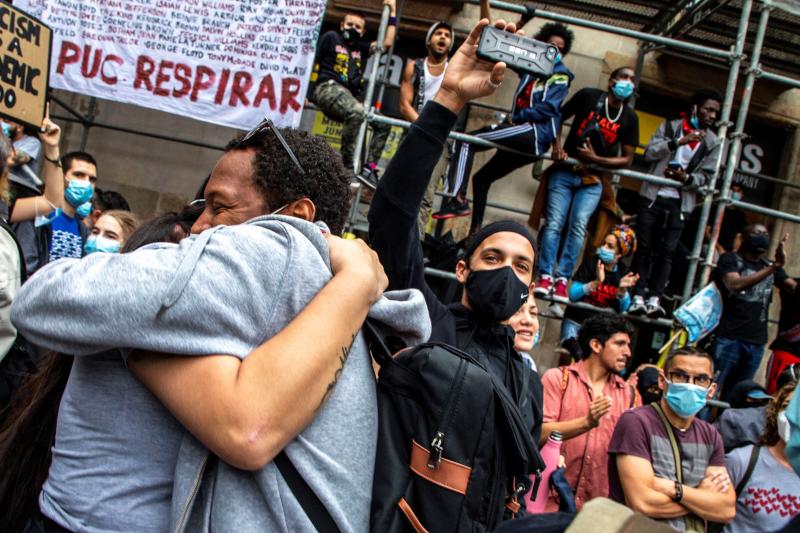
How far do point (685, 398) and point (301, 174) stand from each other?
3105mm

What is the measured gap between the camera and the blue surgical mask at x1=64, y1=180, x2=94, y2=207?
4.70 m

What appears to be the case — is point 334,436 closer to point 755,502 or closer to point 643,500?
point 643,500

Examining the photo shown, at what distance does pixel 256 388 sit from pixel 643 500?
2993 mm

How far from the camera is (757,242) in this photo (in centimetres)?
593

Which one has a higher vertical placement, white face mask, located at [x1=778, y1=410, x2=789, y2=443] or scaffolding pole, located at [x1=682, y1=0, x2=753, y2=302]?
scaffolding pole, located at [x1=682, y1=0, x2=753, y2=302]

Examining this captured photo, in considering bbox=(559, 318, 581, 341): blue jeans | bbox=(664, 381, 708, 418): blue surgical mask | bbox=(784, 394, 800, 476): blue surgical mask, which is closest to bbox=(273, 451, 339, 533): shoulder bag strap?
bbox=(784, 394, 800, 476): blue surgical mask

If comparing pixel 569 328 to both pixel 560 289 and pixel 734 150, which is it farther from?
pixel 734 150

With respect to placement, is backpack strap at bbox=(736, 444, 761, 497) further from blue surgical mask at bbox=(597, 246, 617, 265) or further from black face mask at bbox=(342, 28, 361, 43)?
black face mask at bbox=(342, 28, 361, 43)

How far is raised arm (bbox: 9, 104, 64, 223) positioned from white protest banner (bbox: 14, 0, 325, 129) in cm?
210

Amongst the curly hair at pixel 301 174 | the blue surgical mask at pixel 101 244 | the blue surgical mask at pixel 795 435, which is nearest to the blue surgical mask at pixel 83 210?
the blue surgical mask at pixel 101 244

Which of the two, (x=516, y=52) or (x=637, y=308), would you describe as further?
(x=637, y=308)

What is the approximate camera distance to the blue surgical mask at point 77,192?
4699 mm

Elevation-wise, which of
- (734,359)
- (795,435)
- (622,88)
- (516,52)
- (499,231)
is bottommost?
(734,359)

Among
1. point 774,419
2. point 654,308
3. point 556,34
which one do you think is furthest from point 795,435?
point 556,34
